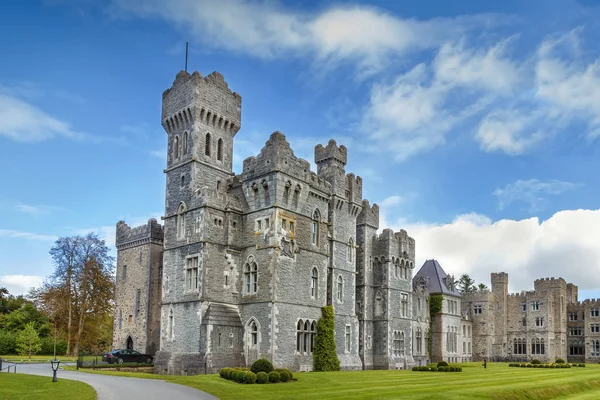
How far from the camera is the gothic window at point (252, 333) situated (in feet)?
136

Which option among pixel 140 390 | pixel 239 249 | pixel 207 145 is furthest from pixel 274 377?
pixel 207 145

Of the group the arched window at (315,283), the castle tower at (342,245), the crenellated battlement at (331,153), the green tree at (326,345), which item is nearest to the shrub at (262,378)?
the green tree at (326,345)

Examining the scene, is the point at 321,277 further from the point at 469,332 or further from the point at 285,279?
the point at 469,332

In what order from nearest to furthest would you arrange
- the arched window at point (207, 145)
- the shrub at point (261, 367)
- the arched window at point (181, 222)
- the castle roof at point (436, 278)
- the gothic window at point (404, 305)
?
the shrub at point (261, 367) → the arched window at point (181, 222) → the arched window at point (207, 145) → the gothic window at point (404, 305) → the castle roof at point (436, 278)

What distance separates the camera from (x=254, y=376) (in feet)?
107

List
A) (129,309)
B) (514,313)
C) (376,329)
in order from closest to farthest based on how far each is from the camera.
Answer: (129,309) → (376,329) → (514,313)

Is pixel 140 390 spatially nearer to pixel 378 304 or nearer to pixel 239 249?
pixel 239 249

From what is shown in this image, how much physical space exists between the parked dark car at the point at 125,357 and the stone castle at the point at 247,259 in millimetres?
1528

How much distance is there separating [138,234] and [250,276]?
14.2 m

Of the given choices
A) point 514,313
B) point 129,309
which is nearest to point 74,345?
point 129,309

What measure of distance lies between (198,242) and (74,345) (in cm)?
3102

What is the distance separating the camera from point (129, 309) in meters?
Result: 51.4

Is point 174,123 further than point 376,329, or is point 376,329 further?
point 376,329

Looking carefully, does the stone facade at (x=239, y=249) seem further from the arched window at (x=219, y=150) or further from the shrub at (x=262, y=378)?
the shrub at (x=262, y=378)
